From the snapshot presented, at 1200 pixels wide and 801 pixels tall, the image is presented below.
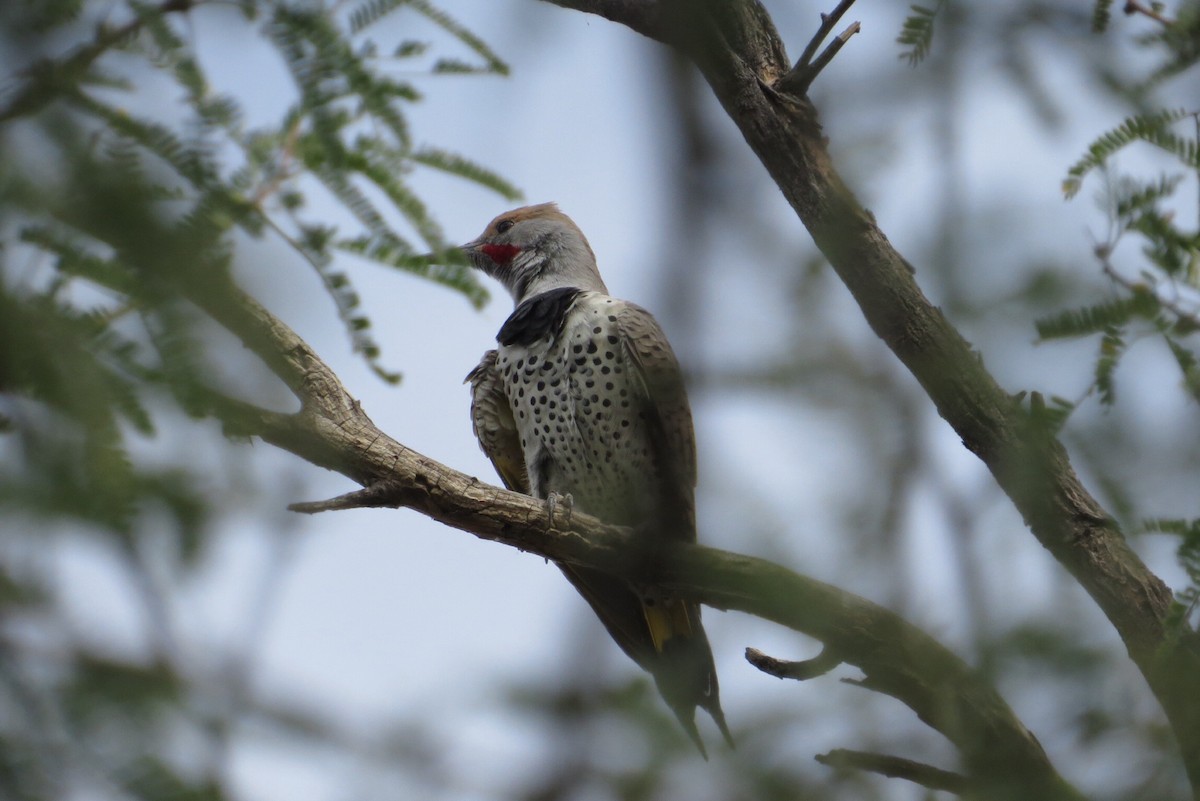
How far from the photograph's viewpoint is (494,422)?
6.82 metres

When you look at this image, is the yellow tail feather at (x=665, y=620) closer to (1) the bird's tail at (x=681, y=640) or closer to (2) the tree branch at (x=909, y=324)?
(1) the bird's tail at (x=681, y=640)

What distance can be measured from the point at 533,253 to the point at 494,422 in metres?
1.41

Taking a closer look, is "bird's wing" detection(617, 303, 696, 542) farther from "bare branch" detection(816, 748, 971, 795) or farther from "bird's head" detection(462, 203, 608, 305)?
"bare branch" detection(816, 748, 971, 795)

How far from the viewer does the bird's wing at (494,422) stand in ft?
22.1

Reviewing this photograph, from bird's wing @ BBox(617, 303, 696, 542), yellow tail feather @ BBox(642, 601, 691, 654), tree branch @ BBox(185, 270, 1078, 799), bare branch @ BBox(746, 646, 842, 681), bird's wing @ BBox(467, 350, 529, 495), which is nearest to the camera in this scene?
tree branch @ BBox(185, 270, 1078, 799)

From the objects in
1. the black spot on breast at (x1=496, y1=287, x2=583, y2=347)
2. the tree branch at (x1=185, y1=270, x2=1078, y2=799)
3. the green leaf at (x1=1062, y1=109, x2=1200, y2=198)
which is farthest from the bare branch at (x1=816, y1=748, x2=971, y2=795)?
the black spot on breast at (x1=496, y1=287, x2=583, y2=347)

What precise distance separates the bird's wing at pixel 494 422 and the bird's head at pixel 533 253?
0.84 m

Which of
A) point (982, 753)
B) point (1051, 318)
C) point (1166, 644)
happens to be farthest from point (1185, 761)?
point (1051, 318)

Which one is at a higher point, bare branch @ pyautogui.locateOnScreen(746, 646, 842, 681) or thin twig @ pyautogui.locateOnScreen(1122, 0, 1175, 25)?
thin twig @ pyautogui.locateOnScreen(1122, 0, 1175, 25)

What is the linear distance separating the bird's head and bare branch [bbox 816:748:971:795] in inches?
191

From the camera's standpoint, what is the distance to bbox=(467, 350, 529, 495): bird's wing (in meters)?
6.73

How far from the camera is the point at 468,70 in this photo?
3.42m

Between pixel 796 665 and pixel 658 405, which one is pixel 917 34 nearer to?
pixel 796 665

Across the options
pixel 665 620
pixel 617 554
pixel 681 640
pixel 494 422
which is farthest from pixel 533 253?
pixel 617 554
